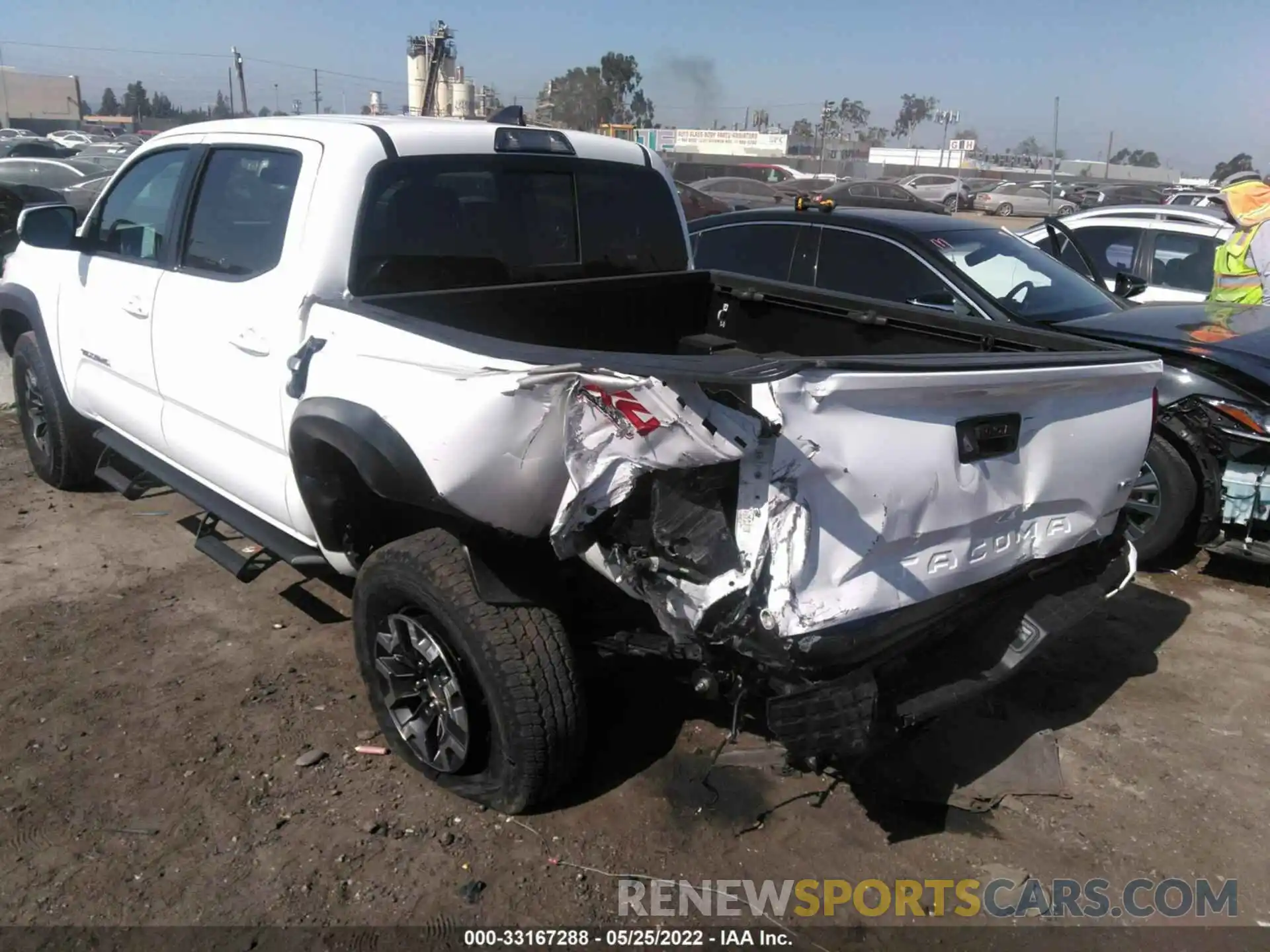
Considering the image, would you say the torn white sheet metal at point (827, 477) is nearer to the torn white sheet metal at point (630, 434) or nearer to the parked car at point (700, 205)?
the torn white sheet metal at point (630, 434)

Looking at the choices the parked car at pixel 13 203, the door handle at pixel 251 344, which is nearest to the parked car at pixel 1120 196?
the parked car at pixel 13 203

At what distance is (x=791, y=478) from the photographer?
227 centimetres

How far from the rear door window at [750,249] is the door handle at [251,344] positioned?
367 centimetres

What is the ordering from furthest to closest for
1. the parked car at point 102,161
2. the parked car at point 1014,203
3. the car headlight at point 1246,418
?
1. the parked car at point 1014,203
2. the parked car at point 102,161
3. the car headlight at point 1246,418

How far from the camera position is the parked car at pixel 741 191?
78.1 ft

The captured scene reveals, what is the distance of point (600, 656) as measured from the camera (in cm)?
314

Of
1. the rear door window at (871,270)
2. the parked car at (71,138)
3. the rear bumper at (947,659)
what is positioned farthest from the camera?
the parked car at (71,138)

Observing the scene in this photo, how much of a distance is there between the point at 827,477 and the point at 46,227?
158 inches

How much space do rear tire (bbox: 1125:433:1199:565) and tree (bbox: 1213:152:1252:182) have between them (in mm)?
44294

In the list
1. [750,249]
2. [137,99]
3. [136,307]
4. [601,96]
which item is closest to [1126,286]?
[750,249]

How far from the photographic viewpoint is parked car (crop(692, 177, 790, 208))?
23812mm

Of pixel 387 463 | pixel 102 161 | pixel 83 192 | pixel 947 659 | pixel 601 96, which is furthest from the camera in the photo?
pixel 601 96

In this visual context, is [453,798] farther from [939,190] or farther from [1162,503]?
[939,190]

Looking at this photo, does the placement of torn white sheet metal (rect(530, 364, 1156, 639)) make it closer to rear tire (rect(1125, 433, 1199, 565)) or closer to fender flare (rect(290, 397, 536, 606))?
fender flare (rect(290, 397, 536, 606))
